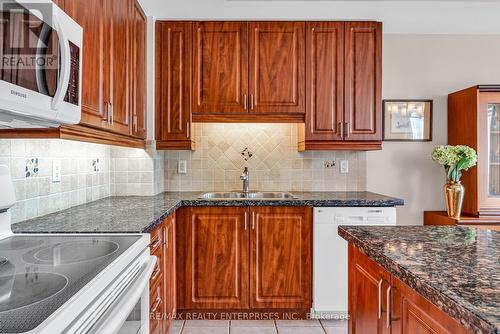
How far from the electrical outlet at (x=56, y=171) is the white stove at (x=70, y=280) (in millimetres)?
465

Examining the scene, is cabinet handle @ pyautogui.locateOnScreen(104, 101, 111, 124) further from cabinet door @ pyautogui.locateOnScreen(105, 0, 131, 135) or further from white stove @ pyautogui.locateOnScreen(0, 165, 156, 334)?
white stove @ pyautogui.locateOnScreen(0, 165, 156, 334)

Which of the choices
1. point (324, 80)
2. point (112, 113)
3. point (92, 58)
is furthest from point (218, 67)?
point (92, 58)

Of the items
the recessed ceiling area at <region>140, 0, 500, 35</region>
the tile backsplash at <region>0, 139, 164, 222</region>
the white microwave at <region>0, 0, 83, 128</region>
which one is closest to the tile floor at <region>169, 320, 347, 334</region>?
the tile backsplash at <region>0, 139, 164, 222</region>

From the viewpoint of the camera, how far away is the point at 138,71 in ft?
8.36

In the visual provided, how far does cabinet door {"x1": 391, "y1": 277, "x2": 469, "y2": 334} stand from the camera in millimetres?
821

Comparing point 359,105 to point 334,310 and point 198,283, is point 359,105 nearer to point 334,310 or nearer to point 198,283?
point 334,310

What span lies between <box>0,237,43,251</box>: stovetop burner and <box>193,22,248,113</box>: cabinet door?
5.49ft

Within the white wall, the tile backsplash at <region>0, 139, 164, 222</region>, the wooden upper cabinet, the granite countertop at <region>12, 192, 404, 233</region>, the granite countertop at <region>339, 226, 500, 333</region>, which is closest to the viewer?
the granite countertop at <region>339, 226, 500, 333</region>

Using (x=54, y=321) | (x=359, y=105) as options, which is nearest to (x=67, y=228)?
(x=54, y=321)

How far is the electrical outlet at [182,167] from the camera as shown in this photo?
3.22 meters

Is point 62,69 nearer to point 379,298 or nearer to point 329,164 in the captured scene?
point 379,298

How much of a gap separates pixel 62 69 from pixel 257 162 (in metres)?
2.21

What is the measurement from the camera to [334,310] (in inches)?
104

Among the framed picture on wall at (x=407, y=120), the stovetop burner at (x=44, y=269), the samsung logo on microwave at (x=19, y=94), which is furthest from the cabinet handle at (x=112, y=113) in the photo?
the framed picture on wall at (x=407, y=120)
